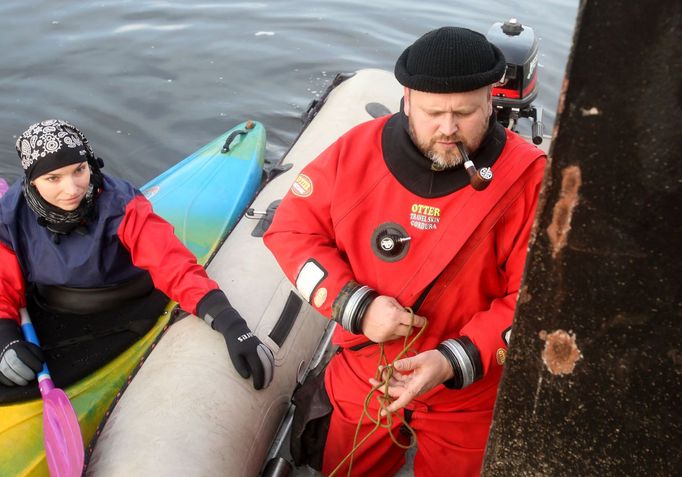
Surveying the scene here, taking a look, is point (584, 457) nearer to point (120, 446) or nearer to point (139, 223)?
point (120, 446)

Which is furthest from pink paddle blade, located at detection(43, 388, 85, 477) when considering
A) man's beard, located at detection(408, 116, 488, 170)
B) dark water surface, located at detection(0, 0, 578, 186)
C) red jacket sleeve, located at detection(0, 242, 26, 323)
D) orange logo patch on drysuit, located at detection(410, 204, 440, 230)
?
dark water surface, located at detection(0, 0, 578, 186)

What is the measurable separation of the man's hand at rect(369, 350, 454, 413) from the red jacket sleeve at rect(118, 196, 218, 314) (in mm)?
1073

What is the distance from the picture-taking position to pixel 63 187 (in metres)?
2.71

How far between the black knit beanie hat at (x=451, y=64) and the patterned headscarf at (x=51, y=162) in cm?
151

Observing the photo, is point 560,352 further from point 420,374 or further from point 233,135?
point 233,135

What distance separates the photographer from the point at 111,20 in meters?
8.18

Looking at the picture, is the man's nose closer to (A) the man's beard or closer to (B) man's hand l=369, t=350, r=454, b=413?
(A) the man's beard

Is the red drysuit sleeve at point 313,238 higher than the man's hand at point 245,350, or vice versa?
the red drysuit sleeve at point 313,238

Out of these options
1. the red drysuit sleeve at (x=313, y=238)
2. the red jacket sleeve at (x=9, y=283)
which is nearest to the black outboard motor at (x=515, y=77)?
the red drysuit sleeve at (x=313, y=238)

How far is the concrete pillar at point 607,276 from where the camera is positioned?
3.24ft

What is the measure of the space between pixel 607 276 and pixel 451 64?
3.06ft

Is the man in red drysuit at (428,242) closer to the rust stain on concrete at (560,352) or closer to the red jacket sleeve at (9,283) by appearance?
the rust stain on concrete at (560,352)

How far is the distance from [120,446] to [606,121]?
186 centimetres

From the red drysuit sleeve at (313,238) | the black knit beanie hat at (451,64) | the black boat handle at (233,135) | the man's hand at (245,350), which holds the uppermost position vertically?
the black knit beanie hat at (451,64)
